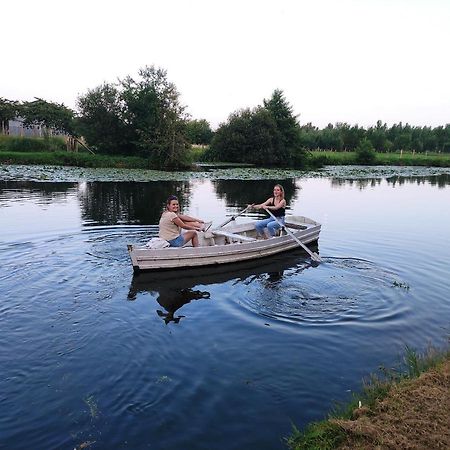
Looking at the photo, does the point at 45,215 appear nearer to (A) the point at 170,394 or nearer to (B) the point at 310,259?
(B) the point at 310,259

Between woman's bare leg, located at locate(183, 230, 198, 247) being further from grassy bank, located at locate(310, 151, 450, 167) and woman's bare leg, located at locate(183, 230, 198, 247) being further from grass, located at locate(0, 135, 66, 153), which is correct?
grassy bank, located at locate(310, 151, 450, 167)

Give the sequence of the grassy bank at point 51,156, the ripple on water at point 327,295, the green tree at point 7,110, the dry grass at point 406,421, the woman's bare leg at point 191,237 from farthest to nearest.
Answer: the green tree at point 7,110
the grassy bank at point 51,156
the woman's bare leg at point 191,237
the ripple on water at point 327,295
the dry grass at point 406,421

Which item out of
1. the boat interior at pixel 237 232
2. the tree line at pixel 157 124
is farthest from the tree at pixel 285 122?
the boat interior at pixel 237 232

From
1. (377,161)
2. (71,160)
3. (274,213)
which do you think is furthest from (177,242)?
(377,161)

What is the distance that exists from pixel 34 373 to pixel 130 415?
5.64 ft

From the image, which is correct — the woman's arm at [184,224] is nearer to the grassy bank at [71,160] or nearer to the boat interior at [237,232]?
the boat interior at [237,232]

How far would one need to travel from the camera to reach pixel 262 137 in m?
57.6

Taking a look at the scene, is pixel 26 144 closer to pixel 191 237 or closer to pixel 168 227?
pixel 191 237

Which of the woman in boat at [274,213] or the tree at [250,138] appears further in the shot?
the tree at [250,138]

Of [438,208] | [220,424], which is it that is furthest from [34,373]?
[438,208]

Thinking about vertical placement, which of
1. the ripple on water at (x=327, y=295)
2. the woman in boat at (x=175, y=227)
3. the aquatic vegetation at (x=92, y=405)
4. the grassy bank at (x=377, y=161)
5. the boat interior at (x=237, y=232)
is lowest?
the aquatic vegetation at (x=92, y=405)

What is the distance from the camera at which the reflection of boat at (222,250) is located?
1043 centimetres

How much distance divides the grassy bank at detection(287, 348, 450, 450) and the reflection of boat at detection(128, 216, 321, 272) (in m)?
6.11

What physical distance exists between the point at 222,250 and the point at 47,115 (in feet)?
166
